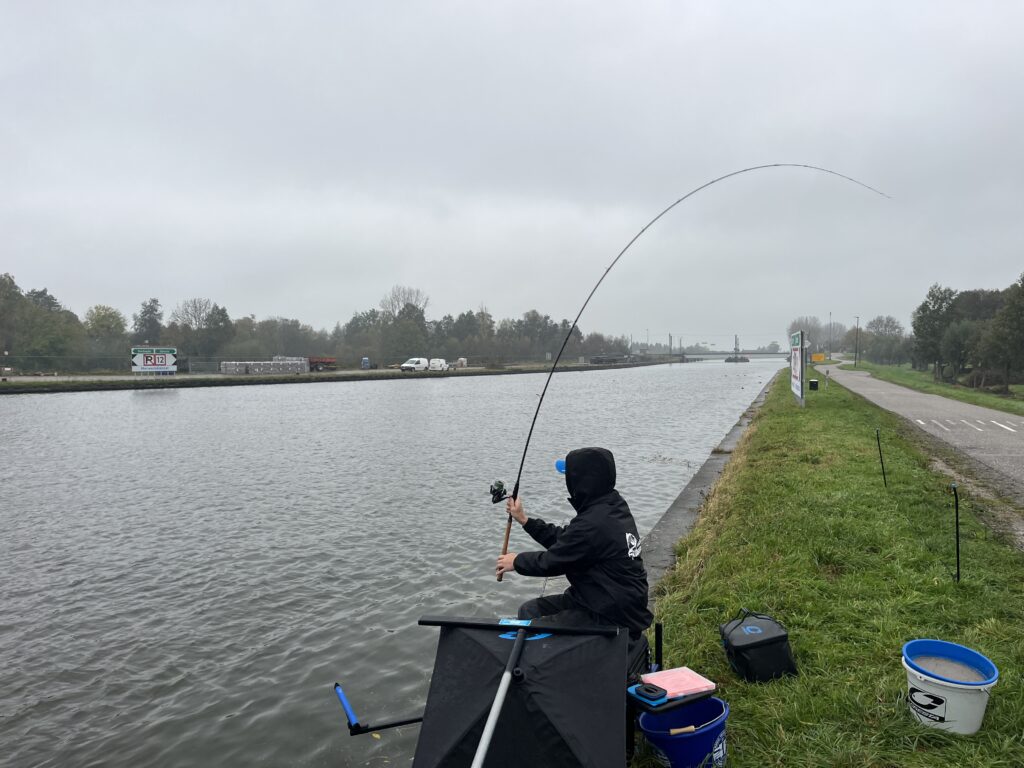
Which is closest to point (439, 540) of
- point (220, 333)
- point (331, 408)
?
point (331, 408)

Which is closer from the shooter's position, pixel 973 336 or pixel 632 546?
pixel 632 546

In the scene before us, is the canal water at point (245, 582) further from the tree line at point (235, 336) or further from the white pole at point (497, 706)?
the tree line at point (235, 336)

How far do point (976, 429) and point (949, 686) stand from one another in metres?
18.6

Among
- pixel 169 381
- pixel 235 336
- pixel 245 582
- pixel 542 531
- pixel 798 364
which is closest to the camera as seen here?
pixel 542 531

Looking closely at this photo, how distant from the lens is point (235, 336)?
9544 cm

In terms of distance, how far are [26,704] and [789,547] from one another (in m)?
7.85

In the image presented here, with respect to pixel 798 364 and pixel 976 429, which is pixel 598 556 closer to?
pixel 976 429

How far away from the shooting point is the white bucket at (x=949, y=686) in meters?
3.47

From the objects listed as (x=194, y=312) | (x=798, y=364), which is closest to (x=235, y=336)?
(x=194, y=312)

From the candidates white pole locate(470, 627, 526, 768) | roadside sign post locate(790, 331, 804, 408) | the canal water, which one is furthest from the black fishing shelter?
roadside sign post locate(790, 331, 804, 408)

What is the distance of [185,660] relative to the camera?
20.7 feet

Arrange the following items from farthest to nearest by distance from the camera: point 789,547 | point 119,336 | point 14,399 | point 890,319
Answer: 1. point 890,319
2. point 119,336
3. point 14,399
4. point 789,547

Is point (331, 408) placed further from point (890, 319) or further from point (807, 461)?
point (890, 319)

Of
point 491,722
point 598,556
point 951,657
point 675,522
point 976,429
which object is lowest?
point 675,522
